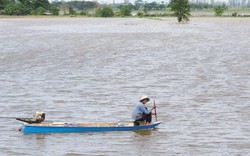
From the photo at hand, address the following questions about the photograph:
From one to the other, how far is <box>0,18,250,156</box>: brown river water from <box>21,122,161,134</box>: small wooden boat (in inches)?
6.8

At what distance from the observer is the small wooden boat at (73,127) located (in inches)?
714

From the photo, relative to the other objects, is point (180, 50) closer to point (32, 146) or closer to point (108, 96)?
point (108, 96)

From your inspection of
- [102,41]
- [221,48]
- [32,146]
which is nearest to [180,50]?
[221,48]

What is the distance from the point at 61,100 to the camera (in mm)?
24391

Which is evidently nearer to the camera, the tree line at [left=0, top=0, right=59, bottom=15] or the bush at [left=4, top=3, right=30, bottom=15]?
the bush at [left=4, top=3, right=30, bottom=15]

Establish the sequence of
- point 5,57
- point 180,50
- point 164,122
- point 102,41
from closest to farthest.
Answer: point 164,122 < point 5,57 < point 180,50 < point 102,41

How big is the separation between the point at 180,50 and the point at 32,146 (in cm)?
3235

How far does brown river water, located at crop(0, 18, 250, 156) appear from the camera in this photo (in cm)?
1727

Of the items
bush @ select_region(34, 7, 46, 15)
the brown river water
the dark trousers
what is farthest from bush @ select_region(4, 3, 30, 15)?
the dark trousers

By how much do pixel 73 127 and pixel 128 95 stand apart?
763cm

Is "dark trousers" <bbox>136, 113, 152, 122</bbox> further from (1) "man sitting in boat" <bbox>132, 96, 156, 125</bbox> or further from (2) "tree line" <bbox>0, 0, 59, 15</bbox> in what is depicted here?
(2) "tree line" <bbox>0, 0, 59, 15</bbox>

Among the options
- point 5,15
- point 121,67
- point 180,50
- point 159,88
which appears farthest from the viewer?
point 5,15

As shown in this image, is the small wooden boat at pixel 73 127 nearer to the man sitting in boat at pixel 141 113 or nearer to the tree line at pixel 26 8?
the man sitting in boat at pixel 141 113

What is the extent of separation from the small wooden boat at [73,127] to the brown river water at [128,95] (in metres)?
0.17
